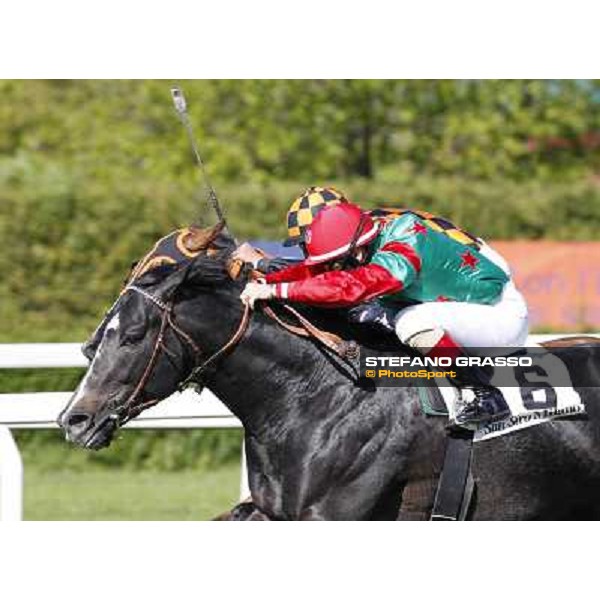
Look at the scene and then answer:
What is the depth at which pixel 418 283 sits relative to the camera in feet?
16.9

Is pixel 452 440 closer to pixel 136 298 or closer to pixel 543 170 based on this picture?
pixel 136 298

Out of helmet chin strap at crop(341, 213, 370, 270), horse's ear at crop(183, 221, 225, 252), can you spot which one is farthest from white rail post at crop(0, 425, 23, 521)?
helmet chin strap at crop(341, 213, 370, 270)

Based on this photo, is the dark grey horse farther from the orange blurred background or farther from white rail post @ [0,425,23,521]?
the orange blurred background

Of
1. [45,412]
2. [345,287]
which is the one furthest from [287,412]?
[45,412]

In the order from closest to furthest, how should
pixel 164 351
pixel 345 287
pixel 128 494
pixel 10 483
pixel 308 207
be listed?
pixel 345 287, pixel 164 351, pixel 308 207, pixel 10 483, pixel 128 494

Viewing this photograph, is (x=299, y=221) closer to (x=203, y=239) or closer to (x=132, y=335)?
(x=203, y=239)

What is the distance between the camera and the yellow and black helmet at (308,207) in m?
5.10

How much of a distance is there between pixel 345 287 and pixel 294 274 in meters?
0.33

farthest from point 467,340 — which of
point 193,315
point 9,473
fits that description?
point 9,473

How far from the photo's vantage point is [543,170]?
16188mm

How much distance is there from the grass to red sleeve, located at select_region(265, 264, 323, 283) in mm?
2805

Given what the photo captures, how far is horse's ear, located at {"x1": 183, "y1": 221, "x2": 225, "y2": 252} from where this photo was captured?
203 inches

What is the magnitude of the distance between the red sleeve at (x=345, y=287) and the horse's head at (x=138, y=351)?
410 mm

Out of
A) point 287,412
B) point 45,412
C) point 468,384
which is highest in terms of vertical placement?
point 468,384
